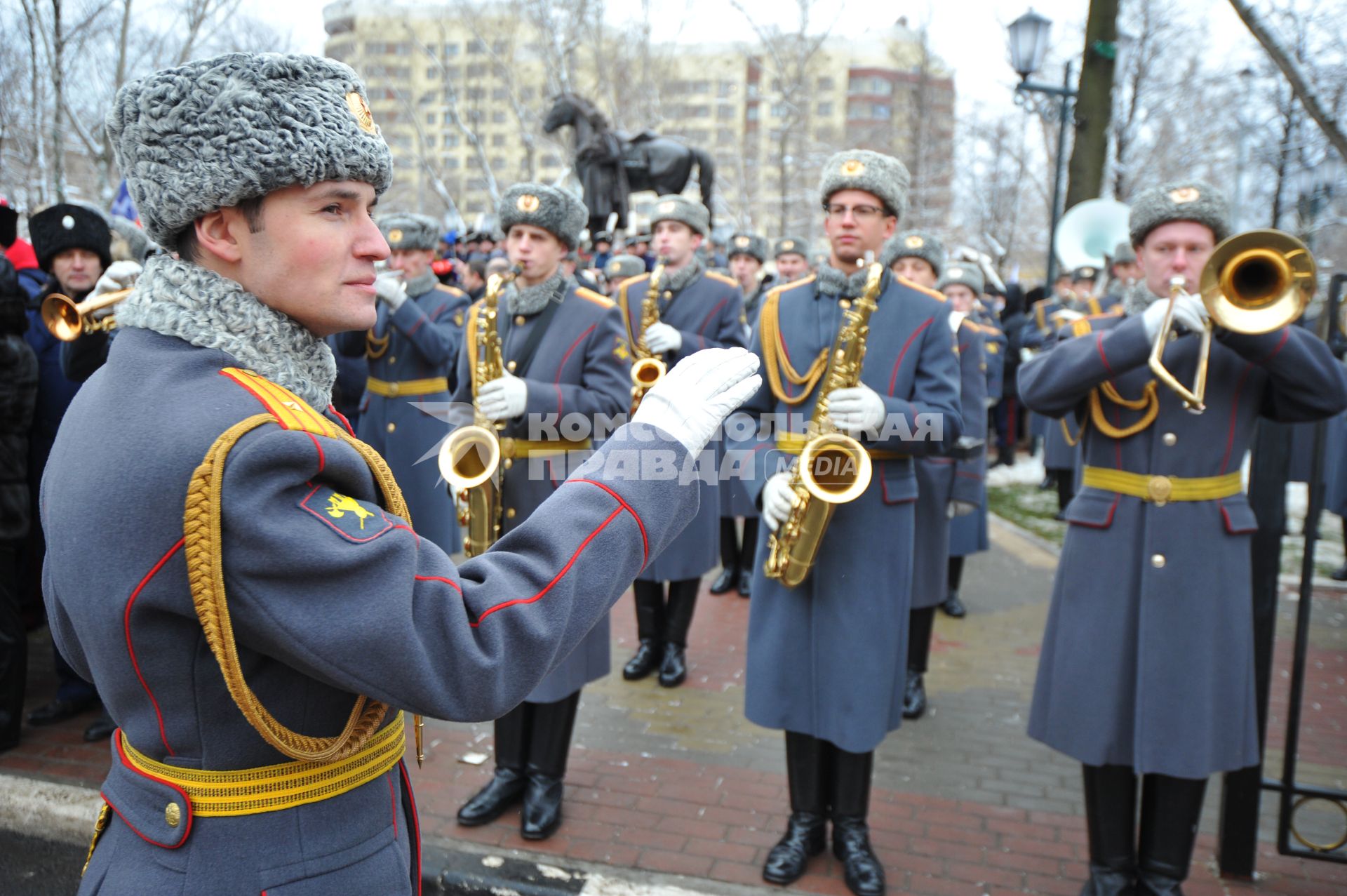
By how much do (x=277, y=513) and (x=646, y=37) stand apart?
2900cm

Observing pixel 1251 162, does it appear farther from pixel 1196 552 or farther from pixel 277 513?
pixel 277 513

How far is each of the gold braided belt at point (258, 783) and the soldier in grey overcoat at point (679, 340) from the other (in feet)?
13.2

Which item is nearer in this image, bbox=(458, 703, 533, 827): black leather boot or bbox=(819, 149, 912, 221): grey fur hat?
bbox=(819, 149, 912, 221): grey fur hat

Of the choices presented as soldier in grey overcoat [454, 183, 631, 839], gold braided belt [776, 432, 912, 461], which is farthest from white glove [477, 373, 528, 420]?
gold braided belt [776, 432, 912, 461]

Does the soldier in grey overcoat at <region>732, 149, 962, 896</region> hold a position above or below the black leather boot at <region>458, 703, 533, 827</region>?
above

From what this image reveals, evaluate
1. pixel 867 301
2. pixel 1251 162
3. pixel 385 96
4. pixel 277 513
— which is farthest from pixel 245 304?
pixel 385 96

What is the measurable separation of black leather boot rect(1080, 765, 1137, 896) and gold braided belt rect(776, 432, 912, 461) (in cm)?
130

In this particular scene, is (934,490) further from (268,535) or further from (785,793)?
(268,535)

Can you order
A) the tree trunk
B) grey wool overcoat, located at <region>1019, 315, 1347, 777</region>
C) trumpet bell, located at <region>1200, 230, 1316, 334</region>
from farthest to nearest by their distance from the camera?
the tree trunk, grey wool overcoat, located at <region>1019, 315, 1347, 777</region>, trumpet bell, located at <region>1200, 230, 1316, 334</region>

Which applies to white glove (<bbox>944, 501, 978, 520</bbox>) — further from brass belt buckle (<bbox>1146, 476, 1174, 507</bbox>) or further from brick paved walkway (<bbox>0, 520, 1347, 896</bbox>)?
brass belt buckle (<bbox>1146, 476, 1174, 507</bbox>)

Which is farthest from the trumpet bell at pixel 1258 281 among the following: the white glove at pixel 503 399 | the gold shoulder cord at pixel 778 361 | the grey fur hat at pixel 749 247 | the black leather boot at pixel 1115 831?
the grey fur hat at pixel 749 247

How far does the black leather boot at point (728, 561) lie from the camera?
7.68 m

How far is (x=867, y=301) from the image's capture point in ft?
12.0

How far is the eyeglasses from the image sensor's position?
385 centimetres
